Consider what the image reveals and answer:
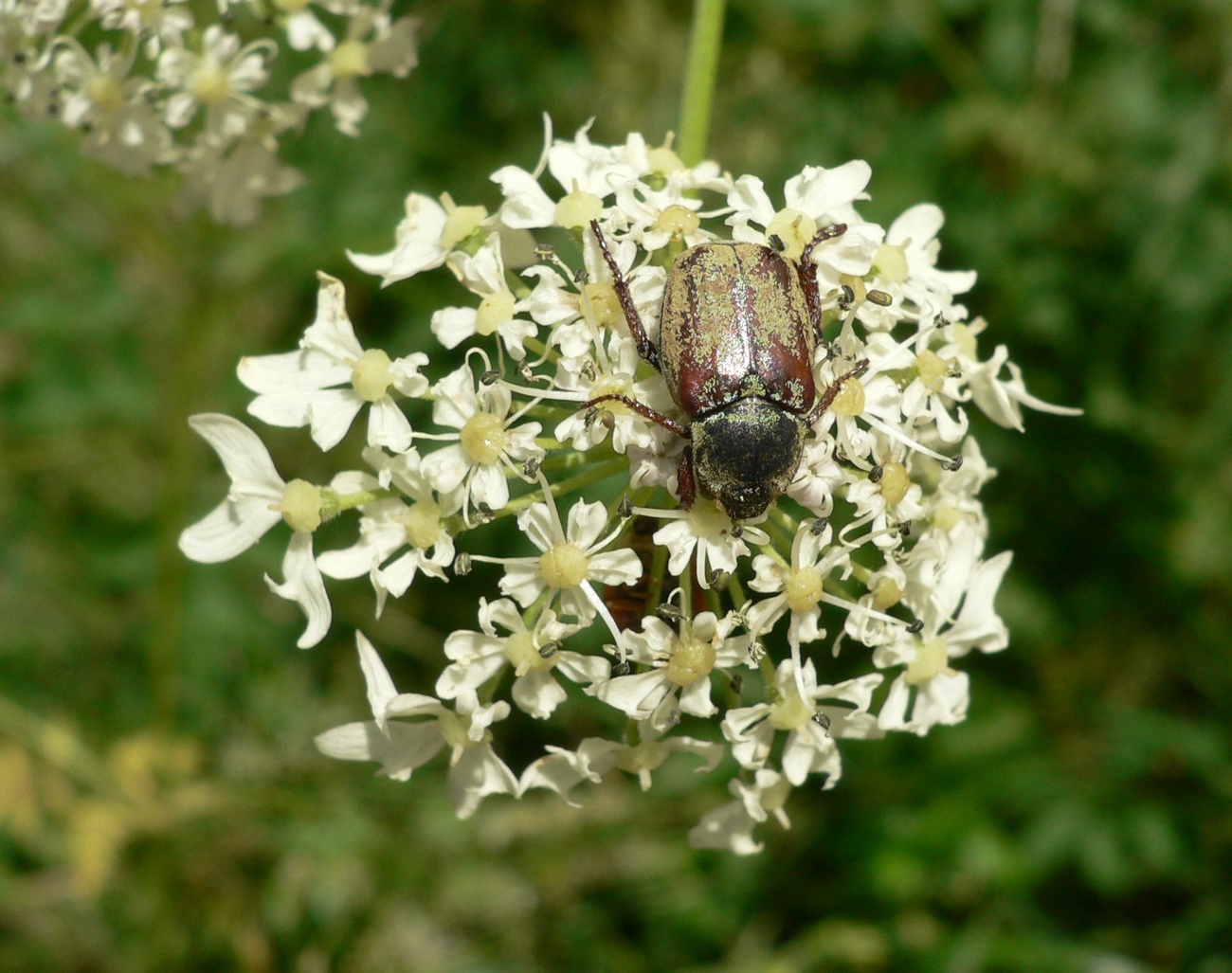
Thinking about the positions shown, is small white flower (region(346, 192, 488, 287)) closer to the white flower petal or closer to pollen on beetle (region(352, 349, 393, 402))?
pollen on beetle (region(352, 349, 393, 402))

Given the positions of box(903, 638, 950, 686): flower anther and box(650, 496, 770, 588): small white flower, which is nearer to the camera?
box(650, 496, 770, 588): small white flower

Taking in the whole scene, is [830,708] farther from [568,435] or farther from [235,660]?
[235,660]

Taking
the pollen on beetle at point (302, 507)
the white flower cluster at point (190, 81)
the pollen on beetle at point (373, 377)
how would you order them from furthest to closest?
the white flower cluster at point (190, 81) → the pollen on beetle at point (302, 507) → the pollen on beetle at point (373, 377)

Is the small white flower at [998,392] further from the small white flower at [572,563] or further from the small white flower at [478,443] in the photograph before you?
the small white flower at [478,443]

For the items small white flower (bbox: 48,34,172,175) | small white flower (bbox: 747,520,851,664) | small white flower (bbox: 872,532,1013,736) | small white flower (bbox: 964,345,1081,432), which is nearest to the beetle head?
small white flower (bbox: 747,520,851,664)

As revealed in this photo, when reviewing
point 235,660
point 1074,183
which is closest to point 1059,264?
point 1074,183

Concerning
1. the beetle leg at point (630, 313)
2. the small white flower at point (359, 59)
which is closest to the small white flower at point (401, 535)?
the beetle leg at point (630, 313)

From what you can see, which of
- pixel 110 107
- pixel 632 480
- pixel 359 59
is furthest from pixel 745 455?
pixel 110 107
